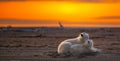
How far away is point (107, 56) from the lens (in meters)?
19.4

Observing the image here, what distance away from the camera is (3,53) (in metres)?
21.3

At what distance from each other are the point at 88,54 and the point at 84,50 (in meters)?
0.26

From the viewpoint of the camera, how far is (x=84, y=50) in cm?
1966

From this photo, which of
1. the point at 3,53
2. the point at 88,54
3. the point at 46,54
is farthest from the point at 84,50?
the point at 3,53

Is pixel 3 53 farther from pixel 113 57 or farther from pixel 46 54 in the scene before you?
pixel 113 57

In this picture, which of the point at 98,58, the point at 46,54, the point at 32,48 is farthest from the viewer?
the point at 32,48

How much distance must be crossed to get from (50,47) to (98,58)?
18.7 feet

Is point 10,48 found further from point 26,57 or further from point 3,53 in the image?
point 26,57

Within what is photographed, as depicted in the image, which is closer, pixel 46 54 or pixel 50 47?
pixel 46 54

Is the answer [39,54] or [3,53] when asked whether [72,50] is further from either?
[3,53]

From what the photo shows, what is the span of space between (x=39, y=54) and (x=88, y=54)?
7.00ft

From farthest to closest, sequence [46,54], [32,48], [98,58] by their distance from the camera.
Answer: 1. [32,48]
2. [46,54]
3. [98,58]

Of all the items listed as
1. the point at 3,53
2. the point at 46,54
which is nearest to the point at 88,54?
the point at 46,54

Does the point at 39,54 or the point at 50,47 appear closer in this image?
the point at 39,54
